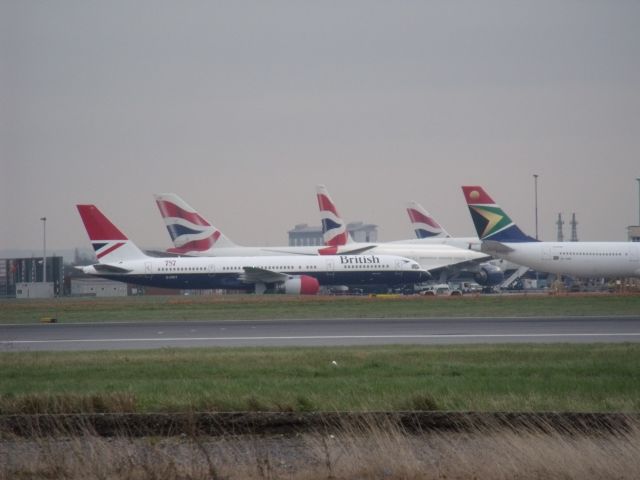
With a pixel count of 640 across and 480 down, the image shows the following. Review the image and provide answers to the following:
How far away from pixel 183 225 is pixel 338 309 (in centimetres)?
3921

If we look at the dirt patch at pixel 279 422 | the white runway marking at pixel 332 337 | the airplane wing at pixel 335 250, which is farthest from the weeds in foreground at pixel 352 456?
the airplane wing at pixel 335 250

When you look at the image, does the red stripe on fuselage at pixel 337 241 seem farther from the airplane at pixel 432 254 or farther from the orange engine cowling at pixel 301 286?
the orange engine cowling at pixel 301 286

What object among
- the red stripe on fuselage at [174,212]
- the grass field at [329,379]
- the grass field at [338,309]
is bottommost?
→ the grass field at [338,309]

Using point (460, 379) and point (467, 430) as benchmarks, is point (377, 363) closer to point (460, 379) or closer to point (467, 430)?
point (460, 379)

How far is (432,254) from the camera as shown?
284 ft

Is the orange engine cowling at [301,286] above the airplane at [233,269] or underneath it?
underneath

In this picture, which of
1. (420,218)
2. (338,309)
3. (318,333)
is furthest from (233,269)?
(420,218)

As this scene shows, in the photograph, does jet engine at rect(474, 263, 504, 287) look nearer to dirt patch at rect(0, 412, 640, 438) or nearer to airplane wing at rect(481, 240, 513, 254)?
airplane wing at rect(481, 240, 513, 254)

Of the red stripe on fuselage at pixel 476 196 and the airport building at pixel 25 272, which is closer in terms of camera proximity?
the red stripe on fuselage at pixel 476 196

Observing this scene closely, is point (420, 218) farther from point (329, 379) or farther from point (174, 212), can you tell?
point (329, 379)

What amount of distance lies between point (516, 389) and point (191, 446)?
625cm

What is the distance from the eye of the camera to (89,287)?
100562mm

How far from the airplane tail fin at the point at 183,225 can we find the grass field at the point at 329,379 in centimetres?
5721

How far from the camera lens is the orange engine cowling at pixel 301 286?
224 ft
